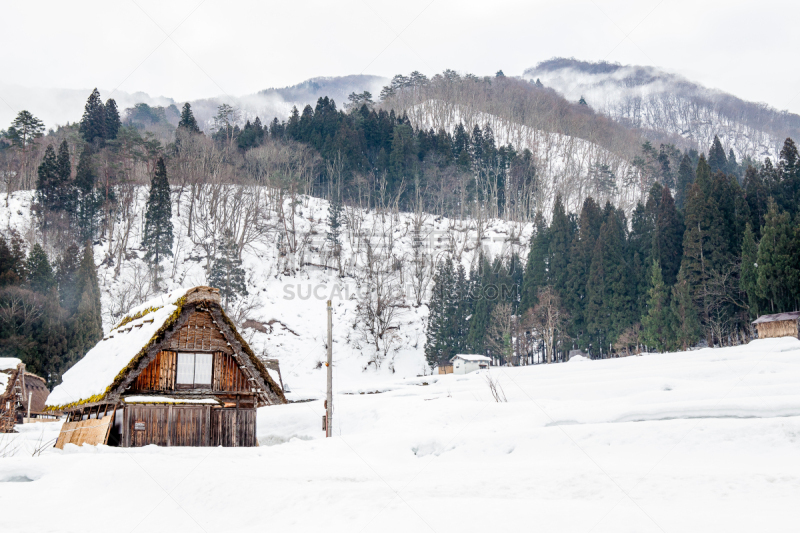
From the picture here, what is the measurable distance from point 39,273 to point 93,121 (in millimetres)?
36302

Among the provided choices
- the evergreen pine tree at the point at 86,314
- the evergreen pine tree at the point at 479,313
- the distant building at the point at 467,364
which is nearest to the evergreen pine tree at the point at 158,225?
the evergreen pine tree at the point at 86,314

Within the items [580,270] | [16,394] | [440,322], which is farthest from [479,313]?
[16,394]

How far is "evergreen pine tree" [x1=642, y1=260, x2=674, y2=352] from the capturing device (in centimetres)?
3969

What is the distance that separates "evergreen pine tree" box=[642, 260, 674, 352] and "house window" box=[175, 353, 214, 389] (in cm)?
3308

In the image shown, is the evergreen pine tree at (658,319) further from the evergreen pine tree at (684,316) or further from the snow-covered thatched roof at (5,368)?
the snow-covered thatched roof at (5,368)

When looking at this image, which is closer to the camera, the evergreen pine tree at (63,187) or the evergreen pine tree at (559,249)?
the evergreen pine tree at (559,249)

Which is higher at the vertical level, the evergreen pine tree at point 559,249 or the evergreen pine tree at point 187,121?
the evergreen pine tree at point 187,121

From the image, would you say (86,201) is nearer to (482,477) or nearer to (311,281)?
(311,281)

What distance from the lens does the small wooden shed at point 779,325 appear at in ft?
102

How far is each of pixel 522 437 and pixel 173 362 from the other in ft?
33.0

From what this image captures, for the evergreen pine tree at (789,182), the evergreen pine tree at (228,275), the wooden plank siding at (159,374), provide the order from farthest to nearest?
the evergreen pine tree at (228,275)
the evergreen pine tree at (789,182)
the wooden plank siding at (159,374)

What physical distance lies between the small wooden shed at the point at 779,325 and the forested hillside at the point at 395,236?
3.35 m

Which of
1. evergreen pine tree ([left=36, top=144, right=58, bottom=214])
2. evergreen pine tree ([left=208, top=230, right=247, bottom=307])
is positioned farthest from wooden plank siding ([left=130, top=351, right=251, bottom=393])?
evergreen pine tree ([left=36, top=144, right=58, bottom=214])

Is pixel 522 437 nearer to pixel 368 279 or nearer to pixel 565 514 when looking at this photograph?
pixel 565 514
